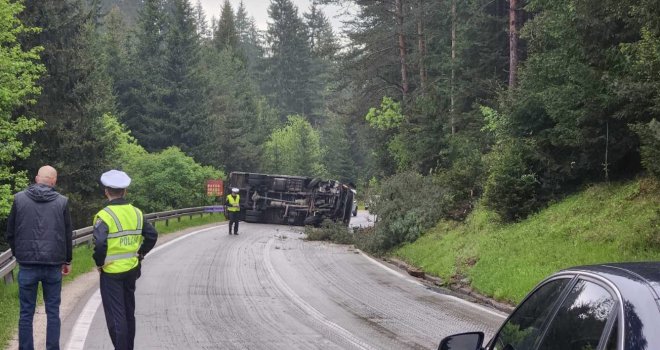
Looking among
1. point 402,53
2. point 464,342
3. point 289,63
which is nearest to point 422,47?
point 402,53

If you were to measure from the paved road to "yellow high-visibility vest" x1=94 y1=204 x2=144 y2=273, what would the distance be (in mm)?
1505

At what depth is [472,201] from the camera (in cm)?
1955

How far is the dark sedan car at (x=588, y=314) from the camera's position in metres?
2.29

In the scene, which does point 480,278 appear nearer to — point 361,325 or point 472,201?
point 361,325

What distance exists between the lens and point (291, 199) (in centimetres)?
3106

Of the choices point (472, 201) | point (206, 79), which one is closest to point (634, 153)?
point (472, 201)

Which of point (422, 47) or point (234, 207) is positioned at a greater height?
point (422, 47)

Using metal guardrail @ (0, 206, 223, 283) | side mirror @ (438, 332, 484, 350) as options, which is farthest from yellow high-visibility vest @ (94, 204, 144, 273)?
metal guardrail @ (0, 206, 223, 283)

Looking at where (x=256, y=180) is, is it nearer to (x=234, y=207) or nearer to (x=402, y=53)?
(x=234, y=207)

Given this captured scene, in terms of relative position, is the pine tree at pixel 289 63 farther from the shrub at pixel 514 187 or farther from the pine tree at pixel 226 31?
the shrub at pixel 514 187

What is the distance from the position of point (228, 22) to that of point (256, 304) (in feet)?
256

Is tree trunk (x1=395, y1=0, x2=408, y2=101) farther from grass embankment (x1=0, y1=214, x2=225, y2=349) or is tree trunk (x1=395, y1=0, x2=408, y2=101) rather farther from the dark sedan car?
the dark sedan car

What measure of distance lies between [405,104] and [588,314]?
102 ft

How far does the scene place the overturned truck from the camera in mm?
29828
